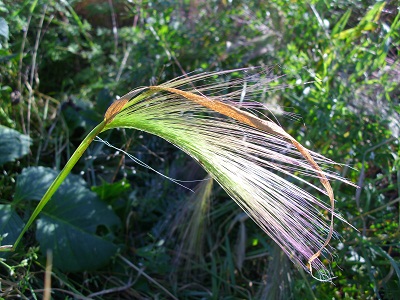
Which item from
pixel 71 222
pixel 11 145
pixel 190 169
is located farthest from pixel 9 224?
pixel 190 169

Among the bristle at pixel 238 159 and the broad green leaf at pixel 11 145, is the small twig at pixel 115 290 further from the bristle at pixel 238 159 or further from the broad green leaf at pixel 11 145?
the bristle at pixel 238 159

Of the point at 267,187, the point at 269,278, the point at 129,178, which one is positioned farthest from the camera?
the point at 129,178

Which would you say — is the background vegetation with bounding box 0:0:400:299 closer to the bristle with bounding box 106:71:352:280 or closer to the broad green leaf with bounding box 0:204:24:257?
the broad green leaf with bounding box 0:204:24:257

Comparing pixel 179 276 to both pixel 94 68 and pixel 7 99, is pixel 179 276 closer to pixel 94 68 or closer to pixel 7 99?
pixel 7 99

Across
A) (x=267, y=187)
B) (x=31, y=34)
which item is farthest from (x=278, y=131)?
(x=31, y=34)

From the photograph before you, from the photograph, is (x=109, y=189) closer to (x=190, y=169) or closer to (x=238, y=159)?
(x=190, y=169)

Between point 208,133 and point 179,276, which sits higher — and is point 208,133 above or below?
above

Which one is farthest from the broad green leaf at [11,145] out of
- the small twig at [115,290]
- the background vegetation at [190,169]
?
the small twig at [115,290]
